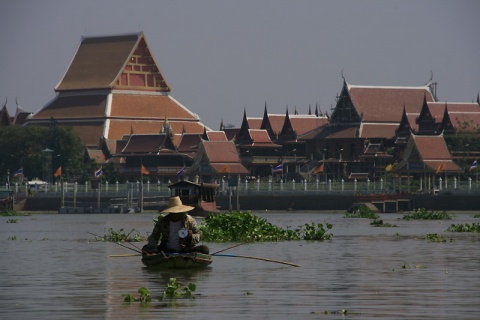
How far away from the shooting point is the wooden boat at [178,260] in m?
30.7

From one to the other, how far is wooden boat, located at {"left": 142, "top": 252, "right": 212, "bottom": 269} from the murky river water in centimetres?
24

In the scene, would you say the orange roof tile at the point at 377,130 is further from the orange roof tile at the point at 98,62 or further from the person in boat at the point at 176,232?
the person in boat at the point at 176,232

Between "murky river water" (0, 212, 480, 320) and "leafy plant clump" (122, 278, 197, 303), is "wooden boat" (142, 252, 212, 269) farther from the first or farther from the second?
"leafy plant clump" (122, 278, 197, 303)

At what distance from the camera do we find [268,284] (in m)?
28.7

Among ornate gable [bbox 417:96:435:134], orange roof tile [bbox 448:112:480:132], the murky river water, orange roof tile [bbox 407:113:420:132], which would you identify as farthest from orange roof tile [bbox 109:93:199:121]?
the murky river water

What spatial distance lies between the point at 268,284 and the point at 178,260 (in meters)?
2.68

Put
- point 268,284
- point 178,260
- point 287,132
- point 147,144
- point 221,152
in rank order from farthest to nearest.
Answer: point 147,144, point 287,132, point 221,152, point 178,260, point 268,284

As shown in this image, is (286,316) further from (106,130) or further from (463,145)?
(106,130)

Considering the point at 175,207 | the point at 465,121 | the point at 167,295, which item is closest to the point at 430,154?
the point at 465,121

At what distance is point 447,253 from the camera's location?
3991 cm

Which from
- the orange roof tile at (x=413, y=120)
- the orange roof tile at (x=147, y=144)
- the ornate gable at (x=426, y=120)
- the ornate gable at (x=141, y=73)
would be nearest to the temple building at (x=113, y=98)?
the ornate gable at (x=141, y=73)

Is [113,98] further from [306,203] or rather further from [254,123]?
[306,203]

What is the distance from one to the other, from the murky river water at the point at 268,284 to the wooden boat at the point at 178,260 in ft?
0.78

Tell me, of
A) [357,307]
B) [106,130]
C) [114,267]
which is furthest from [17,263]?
[106,130]
